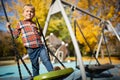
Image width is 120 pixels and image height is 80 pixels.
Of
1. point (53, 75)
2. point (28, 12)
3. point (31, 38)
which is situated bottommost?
point (53, 75)

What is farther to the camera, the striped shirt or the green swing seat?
the striped shirt

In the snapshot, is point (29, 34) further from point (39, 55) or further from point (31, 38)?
point (39, 55)

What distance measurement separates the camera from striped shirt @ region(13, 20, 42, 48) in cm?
158

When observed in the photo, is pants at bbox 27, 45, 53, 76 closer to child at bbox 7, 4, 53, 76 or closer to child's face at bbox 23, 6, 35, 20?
child at bbox 7, 4, 53, 76

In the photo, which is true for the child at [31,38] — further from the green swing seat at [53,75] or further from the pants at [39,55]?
the green swing seat at [53,75]

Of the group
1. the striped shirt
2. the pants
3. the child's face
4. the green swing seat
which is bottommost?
the green swing seat

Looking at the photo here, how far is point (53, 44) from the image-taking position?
750 cm

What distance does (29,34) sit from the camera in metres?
1.59

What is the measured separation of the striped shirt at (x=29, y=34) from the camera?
1.58m

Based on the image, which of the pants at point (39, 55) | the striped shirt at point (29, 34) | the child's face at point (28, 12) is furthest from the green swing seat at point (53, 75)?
the child's face at point (28, 12)

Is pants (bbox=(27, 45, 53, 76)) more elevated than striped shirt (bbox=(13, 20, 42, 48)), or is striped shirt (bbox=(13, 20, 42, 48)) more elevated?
striped shirt (bbox=(13, 20, 42, 48))

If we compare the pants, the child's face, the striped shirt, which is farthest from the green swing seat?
the child's face

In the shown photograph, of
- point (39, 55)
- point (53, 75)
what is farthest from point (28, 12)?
point (53, 75)

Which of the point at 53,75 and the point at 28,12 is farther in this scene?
the point at 28,12
